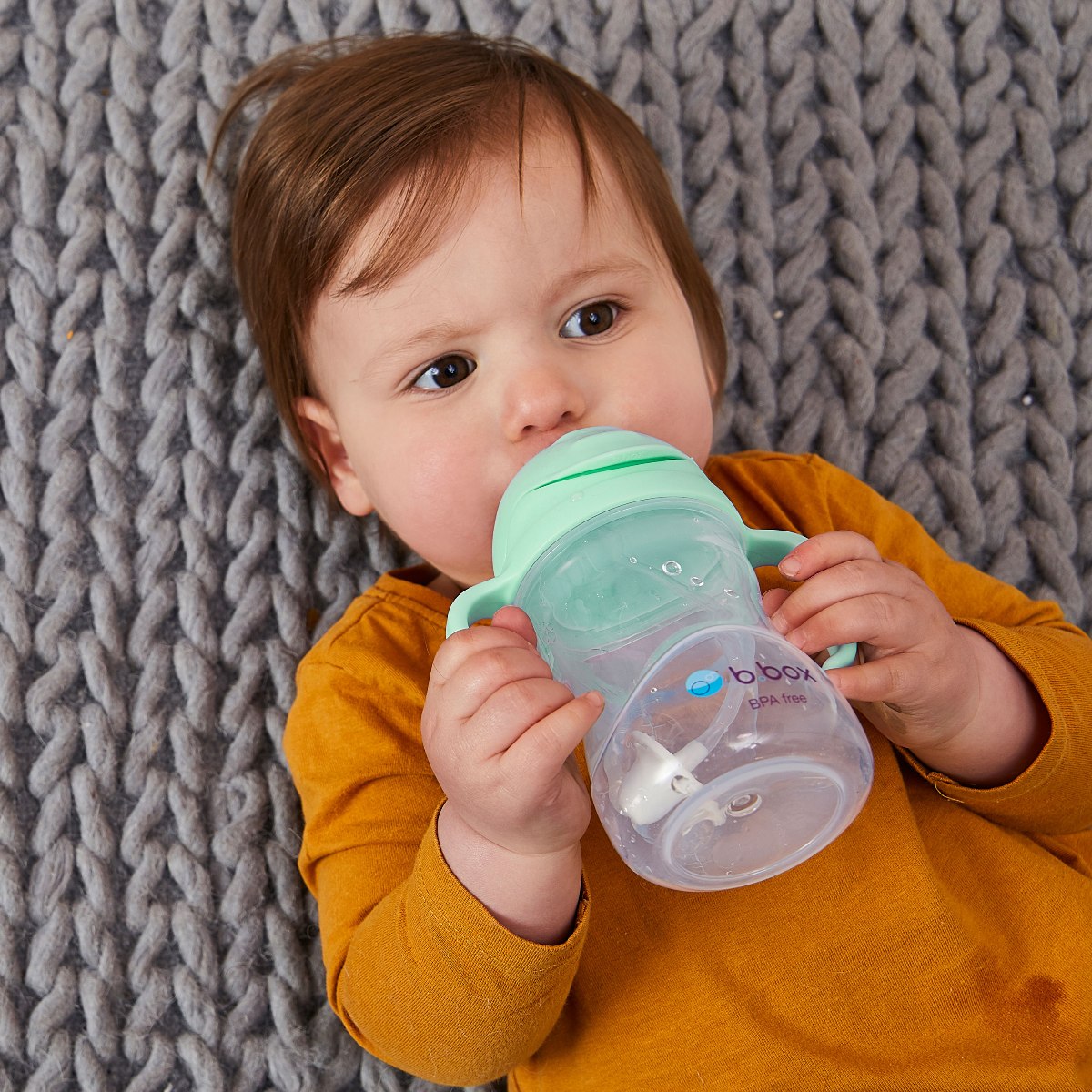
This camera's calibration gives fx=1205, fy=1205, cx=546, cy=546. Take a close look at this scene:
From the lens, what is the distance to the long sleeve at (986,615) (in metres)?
0.97

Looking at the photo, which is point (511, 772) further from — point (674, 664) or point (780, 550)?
point (780, 550)

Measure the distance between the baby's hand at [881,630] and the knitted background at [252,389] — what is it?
0.40m

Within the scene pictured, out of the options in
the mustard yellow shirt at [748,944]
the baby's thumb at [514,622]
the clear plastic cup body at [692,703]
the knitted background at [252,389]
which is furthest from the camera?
the knitted background at [252,389]

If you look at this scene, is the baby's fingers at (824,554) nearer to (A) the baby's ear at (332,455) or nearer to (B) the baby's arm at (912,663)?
(B) the baby's arm at (912,663)

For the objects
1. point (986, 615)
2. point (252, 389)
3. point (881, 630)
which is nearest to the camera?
point (881, 630)

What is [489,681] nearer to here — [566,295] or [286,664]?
[566,295]

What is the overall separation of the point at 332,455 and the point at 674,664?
0.55m

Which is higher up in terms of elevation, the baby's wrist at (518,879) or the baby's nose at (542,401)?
the baby's nose at (542,401)

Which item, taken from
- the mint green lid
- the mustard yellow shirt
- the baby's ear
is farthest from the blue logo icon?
the baby's ear

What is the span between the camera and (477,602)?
80 cm

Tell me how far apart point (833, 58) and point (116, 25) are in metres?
0.77

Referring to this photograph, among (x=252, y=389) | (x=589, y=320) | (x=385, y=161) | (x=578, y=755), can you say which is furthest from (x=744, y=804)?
(x=252, y=389)

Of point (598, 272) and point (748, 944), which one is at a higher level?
point (598, 272)

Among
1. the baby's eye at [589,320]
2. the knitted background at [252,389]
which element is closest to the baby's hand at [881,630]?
the baby's eye at [589,320]
